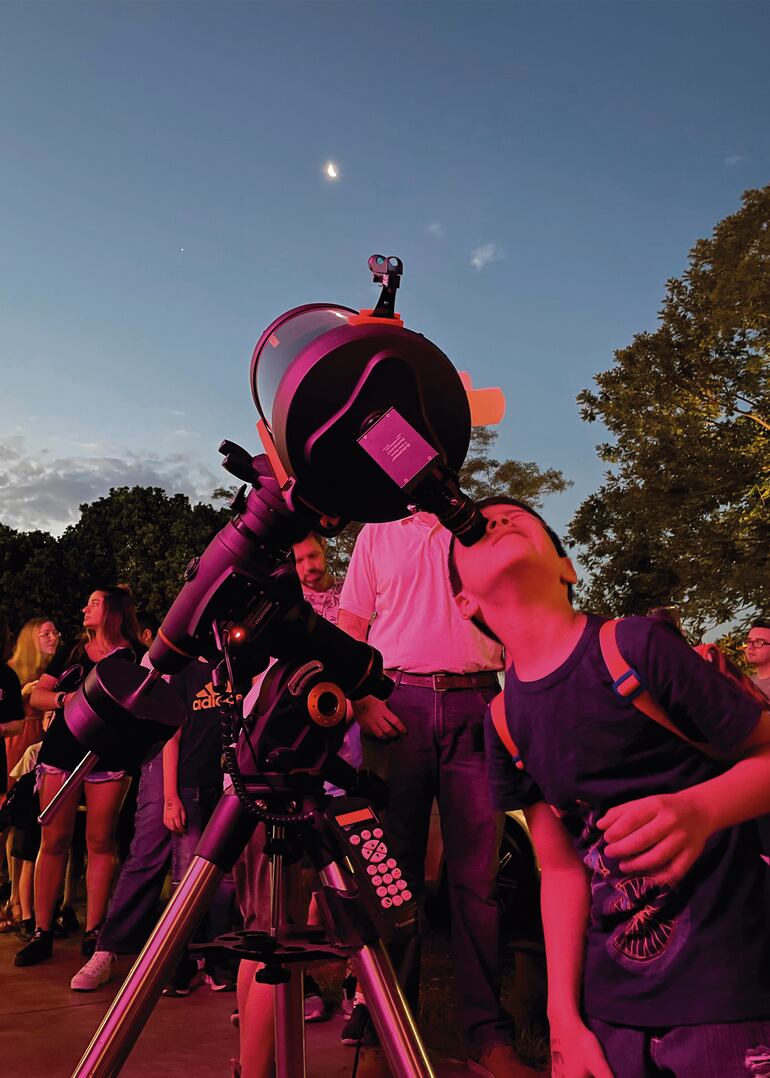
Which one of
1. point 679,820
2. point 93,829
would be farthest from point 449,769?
point 93,829

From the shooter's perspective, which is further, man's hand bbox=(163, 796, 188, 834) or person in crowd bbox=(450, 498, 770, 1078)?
man's hand bbox=(163, 796, 188, 834)

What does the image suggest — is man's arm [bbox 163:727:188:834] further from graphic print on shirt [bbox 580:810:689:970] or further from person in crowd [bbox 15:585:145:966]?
graphic print on shirt [bbox 580:810:689:970]

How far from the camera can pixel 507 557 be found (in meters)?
1.64

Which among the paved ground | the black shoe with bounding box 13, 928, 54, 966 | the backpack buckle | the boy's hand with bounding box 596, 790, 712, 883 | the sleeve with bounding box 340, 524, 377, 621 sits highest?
the sleeve with bounding box 340, 524, 377, 621

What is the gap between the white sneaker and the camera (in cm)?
466

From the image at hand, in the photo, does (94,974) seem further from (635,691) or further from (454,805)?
(635,691)

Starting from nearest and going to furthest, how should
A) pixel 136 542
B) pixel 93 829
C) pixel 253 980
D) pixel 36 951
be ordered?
pixel 253 980 → pixel 36 951 → pixel 93 829 → pixel 136 542

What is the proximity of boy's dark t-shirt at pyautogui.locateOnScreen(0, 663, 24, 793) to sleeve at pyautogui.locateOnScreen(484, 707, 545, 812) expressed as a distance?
199 inches

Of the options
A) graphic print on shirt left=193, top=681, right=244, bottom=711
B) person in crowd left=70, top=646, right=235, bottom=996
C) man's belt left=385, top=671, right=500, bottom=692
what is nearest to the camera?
man's belt left=385, top=671, right=500, bottom=692

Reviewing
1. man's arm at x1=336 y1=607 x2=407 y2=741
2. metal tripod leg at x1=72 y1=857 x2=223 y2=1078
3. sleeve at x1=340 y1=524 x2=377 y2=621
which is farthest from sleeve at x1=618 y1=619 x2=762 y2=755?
sleeve at x1=340 y1=524 x2=377 y2=621

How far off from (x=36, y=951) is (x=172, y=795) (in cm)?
135

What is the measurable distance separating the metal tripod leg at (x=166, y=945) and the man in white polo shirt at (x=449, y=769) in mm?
1669

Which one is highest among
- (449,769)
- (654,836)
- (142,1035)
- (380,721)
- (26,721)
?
(26,721)

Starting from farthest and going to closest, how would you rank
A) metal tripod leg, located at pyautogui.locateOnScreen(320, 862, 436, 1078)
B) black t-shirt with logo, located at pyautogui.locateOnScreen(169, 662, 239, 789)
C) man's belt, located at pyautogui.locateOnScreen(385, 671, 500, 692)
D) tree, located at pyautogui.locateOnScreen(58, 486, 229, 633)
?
tree, located at pyautogui.locateOnScreen(58, 486, 229, 633) < black t-shirt with logo, located at pyautogui.locateOnScreen(169, 662, 239, 789) < man's belt, located at pyautogui.locateOnScreen(385, 671, 500, 692) < metal tripod leg, located at pyautogui.locateOnScreen(320, 862, 436, 1078)
